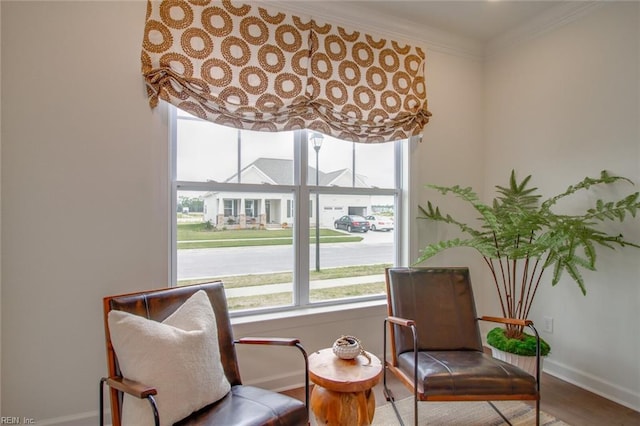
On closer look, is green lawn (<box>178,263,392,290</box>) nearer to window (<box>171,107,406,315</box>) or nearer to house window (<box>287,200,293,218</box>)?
window (<box>171,107,406,315</box>)

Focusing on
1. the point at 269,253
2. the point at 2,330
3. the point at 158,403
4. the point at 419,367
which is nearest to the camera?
→ the point at 158,403

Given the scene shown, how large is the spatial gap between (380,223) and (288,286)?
98 cm

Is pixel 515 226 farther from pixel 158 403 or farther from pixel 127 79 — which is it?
pixel 127 79

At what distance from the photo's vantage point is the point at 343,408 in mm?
1756

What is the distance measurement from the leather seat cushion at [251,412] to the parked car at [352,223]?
1.49m

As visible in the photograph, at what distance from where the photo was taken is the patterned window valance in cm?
218

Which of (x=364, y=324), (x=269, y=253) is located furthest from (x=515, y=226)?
(x=269, y=253)

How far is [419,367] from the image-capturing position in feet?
6.52

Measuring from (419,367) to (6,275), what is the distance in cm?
230

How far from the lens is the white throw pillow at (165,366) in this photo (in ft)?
4.69

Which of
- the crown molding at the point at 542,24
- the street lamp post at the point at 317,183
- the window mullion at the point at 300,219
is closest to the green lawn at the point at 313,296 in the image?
the window mullion at the point at 300,219

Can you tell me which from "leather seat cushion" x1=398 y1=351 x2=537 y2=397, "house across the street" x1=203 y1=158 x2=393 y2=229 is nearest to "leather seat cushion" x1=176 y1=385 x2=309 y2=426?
"leather seat cushion" x1=398 y1=351 x2=537 y2=397

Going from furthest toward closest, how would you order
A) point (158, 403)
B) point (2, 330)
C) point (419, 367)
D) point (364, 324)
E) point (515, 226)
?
point (364, 324) → point (515, 226) → point (419, 367) → point (2, 330) → point (158, 403)

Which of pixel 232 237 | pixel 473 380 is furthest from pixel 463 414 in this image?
pixel 232 237
